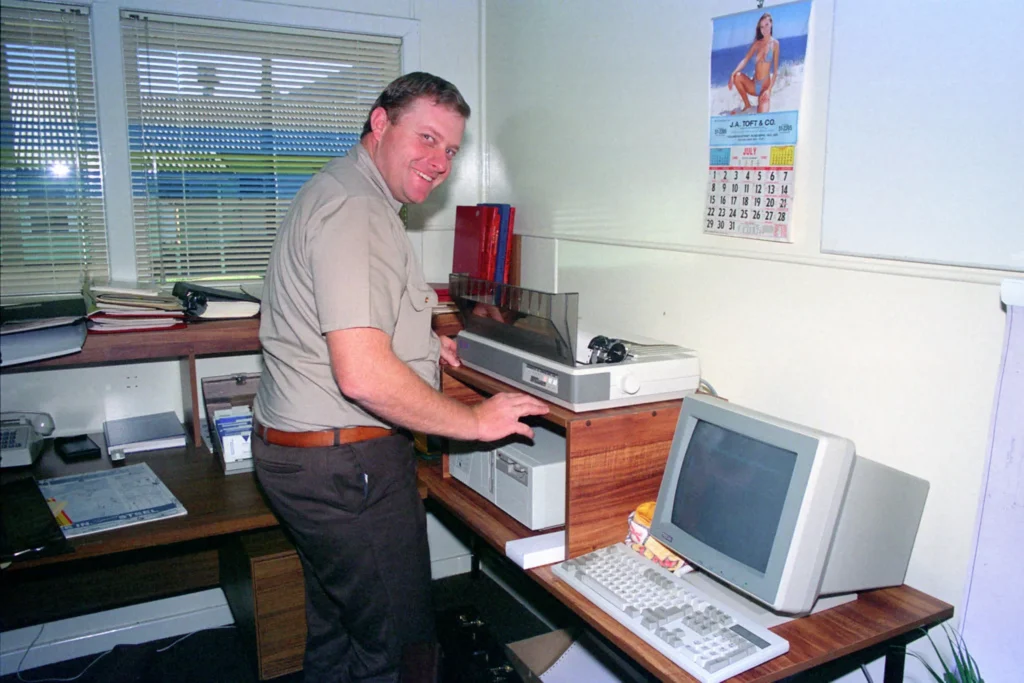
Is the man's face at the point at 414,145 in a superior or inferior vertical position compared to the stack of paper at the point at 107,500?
superior

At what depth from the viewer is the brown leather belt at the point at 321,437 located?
1.86 metres

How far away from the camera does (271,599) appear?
2418 mm

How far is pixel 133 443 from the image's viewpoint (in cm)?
248

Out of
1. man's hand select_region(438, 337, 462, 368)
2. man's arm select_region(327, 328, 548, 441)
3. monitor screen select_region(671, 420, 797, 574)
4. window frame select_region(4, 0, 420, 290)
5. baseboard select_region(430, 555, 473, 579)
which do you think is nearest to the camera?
monitor screen select_region(671, 420, 797, 574)

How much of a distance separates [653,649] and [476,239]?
66.7 inches

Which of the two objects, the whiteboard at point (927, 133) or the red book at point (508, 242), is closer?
the whiteboard at point (927, 133)

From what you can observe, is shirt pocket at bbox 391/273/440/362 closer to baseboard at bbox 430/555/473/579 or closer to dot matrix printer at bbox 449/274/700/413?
dot matrix printer at bbox 449/274/700/413

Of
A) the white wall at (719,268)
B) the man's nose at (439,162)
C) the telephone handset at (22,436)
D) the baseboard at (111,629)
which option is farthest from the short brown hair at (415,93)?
the baseboard at (111,629)

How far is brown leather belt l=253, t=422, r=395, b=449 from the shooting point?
1856 millimetres

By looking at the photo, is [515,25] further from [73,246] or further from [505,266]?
[73,246]

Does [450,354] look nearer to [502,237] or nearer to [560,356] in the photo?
[560,356]

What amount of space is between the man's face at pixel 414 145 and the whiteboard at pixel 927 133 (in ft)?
2.75

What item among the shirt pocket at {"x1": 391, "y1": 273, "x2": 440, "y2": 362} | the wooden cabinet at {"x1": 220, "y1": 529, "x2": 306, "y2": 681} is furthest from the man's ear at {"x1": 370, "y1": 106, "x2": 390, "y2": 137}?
the wooden cabinet at {"x1": 220, "y1": 529, "x2": 306, "y2": 681}

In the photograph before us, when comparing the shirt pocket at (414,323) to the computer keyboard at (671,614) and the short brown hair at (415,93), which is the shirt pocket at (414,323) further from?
the computer keyboard at (671,614)
